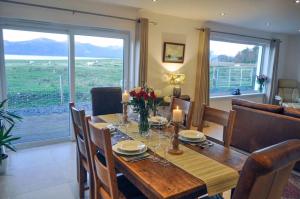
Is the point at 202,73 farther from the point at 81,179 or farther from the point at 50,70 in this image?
the point at 81,179

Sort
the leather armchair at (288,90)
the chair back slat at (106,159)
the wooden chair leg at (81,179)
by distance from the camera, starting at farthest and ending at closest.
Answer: the leather armchair at (288,90) < the wooden chair leg at (81,179) < the chair back slat at (106,159)

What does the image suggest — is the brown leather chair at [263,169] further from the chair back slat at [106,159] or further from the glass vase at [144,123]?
the glass vase at [144,123]

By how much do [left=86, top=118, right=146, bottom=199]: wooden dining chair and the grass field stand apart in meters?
2.61

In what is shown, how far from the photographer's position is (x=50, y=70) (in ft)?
12.6

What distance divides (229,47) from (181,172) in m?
5.56

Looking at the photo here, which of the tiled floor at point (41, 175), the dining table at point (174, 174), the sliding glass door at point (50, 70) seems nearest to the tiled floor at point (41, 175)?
the tiled floor at point (41, 175)

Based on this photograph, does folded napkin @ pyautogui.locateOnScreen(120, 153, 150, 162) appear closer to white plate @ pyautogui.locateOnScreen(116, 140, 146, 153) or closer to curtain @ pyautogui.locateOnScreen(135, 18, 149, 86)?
white plate @ pyautogui.locateOnScreen(116, 140, 146, 153)

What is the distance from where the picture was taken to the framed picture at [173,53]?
479 centimetres

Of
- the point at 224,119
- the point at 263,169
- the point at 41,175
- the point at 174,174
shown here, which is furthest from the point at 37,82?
the point at 263,169

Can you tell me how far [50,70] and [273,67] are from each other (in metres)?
6.21

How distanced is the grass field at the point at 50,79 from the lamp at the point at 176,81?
1.11 meters

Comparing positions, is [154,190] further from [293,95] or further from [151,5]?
[293,95]

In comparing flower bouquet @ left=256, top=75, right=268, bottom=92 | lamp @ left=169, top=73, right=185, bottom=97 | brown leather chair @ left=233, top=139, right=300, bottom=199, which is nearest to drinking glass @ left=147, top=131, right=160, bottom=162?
brown leather chair @ left=233, top=139, right=300, bottom=199

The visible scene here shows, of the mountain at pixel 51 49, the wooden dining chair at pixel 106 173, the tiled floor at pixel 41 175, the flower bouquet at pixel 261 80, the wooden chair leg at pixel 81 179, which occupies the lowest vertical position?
the tiled floor at pixel 41 175
